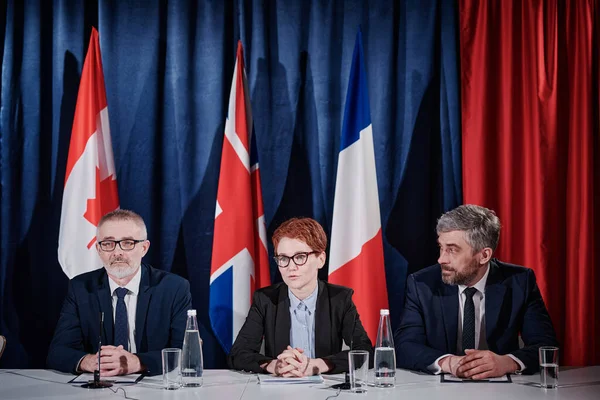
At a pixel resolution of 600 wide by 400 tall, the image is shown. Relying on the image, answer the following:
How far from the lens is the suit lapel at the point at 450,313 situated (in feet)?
11.9

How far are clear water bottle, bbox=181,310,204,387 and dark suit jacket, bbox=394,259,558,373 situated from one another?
102cm

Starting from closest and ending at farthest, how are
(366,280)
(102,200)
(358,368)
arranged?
(358,368) < (366,280) < (102,200)

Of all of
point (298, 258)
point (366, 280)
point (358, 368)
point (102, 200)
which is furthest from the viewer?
point (102, 200)

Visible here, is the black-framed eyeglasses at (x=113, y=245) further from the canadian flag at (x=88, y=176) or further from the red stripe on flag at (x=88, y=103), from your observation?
the red stripe on flag at (x=88, y=103)

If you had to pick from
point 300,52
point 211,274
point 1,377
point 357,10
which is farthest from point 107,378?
point 357,10

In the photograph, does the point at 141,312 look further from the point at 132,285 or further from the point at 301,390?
the point at 301,390

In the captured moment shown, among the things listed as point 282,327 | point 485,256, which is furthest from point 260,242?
point 485,256

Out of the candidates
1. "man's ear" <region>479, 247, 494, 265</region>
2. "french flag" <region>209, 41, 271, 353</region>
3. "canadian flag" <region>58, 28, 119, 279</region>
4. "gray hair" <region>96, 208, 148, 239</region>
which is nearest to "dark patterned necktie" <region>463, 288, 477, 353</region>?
"man's ear" <region>479, 247, 494, 265</region>

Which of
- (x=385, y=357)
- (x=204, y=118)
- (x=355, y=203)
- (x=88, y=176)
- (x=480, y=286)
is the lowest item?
(x=385, y=357)

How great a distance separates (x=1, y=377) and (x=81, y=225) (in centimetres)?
134

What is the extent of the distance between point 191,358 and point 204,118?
2.19 meters

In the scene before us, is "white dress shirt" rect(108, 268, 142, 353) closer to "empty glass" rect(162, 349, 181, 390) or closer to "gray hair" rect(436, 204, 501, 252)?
"empty glass" rect(162, 349, 181, 390)

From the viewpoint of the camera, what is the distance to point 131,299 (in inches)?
147

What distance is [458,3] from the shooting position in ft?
15.4
